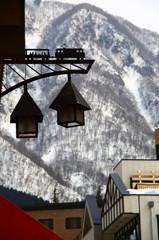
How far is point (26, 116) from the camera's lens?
1038 cm

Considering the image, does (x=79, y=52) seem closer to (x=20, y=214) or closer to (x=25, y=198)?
(x=20, y=214)

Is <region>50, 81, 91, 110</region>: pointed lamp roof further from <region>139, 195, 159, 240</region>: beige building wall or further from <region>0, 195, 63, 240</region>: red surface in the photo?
<region>139, 195, 159, 240</region>: beige building wall

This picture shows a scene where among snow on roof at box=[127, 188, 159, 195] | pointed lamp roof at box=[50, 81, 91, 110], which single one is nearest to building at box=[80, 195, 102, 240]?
snow on roof at box=[127, 188, 159, 195]

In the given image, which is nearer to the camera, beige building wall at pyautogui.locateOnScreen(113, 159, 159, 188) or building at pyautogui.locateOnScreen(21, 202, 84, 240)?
beige building wall at pyautogui.locateOnScreen(113, 159, 159, 188)

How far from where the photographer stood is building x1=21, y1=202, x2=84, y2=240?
210 ft

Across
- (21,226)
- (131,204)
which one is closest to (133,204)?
(131,204)

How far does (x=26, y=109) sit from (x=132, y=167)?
102 ft

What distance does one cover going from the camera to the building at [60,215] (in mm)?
64125

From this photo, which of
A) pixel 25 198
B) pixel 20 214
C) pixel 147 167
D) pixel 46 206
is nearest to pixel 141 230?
pixel 147 167

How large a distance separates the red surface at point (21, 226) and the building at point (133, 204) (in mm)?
23362

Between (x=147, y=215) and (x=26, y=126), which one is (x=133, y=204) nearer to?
(x=147, y=215)

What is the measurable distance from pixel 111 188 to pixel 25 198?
11782 centimetres

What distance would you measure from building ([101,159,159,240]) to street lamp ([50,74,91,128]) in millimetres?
21300

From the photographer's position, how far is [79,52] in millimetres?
10453
